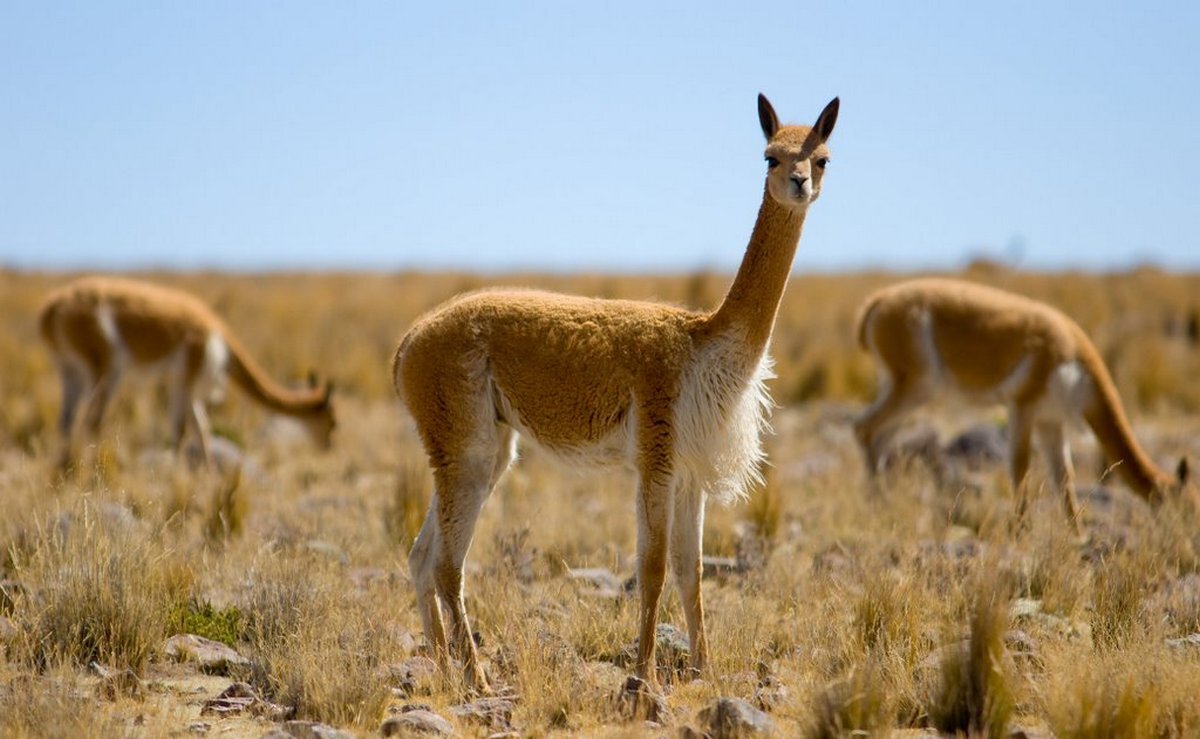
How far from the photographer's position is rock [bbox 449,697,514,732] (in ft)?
16.7

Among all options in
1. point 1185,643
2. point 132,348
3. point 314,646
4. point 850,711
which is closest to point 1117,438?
point 1185,643

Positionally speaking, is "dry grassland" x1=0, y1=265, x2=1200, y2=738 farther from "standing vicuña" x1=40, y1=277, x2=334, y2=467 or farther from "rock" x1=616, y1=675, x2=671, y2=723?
"standing vicuña" x1=40, y1=277, x2=334, y2=467

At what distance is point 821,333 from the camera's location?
2266cm

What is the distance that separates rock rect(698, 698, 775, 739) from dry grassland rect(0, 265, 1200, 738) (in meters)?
0.14

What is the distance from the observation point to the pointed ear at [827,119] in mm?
5686

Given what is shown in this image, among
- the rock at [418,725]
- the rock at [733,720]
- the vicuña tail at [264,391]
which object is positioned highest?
the vicuña tail at [264,391]

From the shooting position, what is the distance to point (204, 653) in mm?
5965

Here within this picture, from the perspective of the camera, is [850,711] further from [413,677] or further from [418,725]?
[413,677]

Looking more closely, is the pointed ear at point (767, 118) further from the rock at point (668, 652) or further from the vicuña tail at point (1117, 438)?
the vicuña tail at point (1117, 438)

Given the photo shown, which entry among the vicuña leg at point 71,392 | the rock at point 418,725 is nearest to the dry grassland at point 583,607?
the rock at point 418,725

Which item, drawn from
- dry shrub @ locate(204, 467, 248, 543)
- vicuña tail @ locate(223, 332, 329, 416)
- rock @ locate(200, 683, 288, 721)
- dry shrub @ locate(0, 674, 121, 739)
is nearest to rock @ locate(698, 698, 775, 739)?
rock @ locate(200, 683, 288, 721)

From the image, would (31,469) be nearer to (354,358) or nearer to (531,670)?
(531,670)

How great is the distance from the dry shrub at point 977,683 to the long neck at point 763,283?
1625 millimetres

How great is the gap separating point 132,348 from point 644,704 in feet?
28.5
